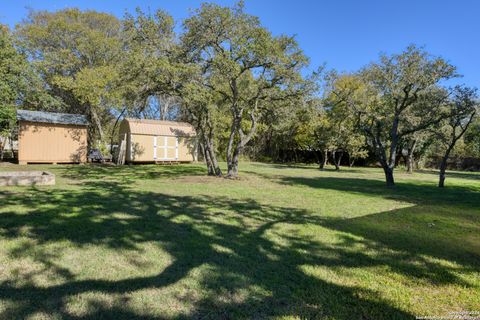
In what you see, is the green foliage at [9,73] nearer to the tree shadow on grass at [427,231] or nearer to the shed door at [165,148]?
the shed door at [165,148]

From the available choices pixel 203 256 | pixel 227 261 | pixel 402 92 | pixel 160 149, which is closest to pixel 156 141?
pixel 160 149

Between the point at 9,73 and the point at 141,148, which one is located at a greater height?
the point at 9,73

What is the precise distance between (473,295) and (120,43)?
2202 cm

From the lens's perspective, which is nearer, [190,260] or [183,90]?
[190,260]

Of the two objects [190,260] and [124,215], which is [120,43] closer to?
[124,215]

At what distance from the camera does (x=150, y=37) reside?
32.5ft

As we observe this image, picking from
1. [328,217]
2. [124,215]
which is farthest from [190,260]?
[328,217]

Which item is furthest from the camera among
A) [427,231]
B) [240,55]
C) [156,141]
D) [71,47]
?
[71,47]

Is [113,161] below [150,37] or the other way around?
below

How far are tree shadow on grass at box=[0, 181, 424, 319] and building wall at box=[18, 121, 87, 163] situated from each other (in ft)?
36.4

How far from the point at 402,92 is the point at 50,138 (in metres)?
16.6

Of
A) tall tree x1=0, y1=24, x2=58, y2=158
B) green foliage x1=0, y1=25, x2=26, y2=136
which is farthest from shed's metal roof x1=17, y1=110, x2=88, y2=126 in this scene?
green foliage x1=0, y1=25, x2=26, y2=136

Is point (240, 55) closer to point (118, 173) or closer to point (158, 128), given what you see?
point (118, 173)

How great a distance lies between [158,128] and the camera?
20062mm
